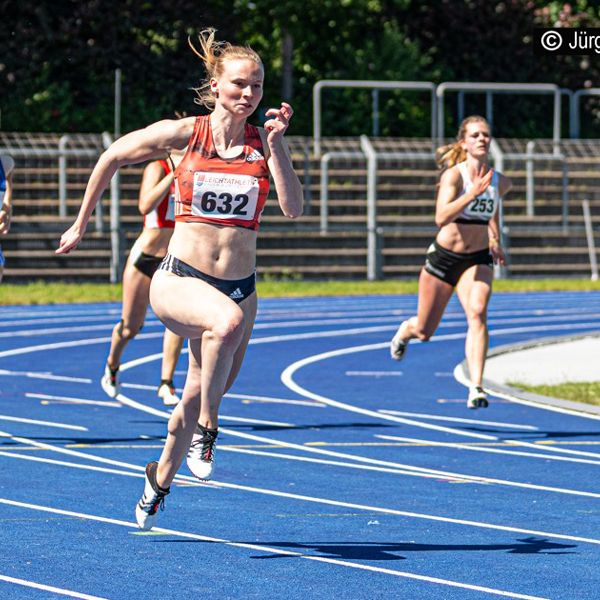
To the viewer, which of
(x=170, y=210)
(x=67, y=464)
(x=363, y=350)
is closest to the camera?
(x=67, y=464)

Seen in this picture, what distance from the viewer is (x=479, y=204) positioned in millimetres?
12406

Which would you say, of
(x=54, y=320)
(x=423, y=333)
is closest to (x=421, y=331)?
(x=423, y=333)

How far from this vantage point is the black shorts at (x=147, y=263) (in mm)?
12094

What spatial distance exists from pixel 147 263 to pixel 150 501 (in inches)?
194

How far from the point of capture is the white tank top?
12414 mm

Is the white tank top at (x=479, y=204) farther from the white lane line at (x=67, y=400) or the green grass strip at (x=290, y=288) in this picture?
the green grass strip at (x=290, y=288)

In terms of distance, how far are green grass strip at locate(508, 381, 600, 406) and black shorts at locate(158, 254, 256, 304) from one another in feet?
20.7

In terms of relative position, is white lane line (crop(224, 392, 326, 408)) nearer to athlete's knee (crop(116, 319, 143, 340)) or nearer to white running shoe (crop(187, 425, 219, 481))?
athlete's knee (crop(116, 319, 143, 340))

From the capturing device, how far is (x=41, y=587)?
6480 millimetres

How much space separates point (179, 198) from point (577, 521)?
2498 mm

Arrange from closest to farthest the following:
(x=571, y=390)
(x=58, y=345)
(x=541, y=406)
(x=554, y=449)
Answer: (x=554, y=449) → (x=541, y=406) → (x=571, y=390) → (x=58, y=345)

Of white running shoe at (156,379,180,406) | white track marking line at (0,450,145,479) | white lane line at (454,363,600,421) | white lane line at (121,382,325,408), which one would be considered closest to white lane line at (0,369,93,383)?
white lane line at (121,382,325,408)

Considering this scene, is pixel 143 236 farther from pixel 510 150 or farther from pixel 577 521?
pixel 510 150

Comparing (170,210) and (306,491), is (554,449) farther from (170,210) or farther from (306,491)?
(170,210)
